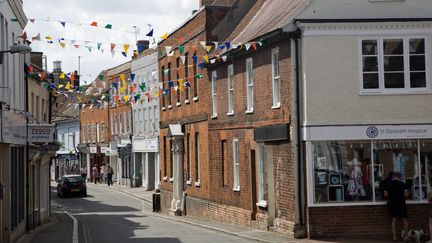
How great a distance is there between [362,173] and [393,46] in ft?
12.0

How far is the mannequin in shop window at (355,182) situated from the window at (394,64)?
2.09 m

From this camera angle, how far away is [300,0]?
963 inches

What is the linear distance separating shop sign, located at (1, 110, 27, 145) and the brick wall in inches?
329

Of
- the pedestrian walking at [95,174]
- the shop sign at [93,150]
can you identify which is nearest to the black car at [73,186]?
the pedestrian walking at [95,174]

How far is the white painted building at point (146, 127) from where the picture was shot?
54.1 metres

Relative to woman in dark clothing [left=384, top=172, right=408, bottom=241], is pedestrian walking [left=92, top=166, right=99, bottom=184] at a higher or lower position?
lower

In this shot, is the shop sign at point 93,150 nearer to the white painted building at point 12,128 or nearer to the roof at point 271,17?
the roof at point 271,17

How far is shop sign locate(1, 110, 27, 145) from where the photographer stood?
20.0m

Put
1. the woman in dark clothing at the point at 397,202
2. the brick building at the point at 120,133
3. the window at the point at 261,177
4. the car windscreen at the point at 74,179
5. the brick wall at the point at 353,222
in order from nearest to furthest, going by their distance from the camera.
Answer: the woman in dark clothing at the point at 397,202
the brick wall at the point at 353,222
the window at the point at 261,177
the car windscreen at the point at 74,179
the brick building at the point at 120,133

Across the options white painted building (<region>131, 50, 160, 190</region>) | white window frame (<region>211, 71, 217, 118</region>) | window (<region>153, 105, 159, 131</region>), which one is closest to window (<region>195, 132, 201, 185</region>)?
white window frame (<region>211, 71, 217, 118</region>)

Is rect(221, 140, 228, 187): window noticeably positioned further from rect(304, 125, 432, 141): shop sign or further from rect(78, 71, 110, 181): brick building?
rect(78, 71, 110, 181): brick building

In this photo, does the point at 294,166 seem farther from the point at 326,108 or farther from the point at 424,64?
the point at 424,64

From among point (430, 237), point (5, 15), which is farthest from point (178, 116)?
point (430, 237)

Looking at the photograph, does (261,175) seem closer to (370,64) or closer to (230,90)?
(230,90)
